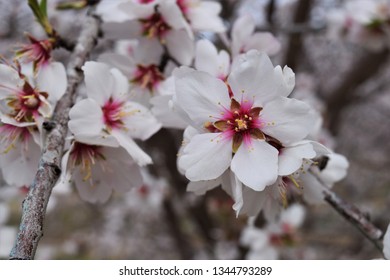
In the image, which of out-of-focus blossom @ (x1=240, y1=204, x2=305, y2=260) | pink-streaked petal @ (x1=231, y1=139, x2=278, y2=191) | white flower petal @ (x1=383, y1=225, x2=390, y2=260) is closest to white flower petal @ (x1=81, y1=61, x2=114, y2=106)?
pink-streaked petal @ (x1=231, y1=139, x2=278, y2=191)

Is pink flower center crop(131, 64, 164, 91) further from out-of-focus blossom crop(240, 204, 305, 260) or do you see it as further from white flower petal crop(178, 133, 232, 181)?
out-of-focus blossom crop(240, 204, 305, 260)

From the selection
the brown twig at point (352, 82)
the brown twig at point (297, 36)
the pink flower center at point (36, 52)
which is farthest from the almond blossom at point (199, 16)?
the brown twig at point (352, 82)

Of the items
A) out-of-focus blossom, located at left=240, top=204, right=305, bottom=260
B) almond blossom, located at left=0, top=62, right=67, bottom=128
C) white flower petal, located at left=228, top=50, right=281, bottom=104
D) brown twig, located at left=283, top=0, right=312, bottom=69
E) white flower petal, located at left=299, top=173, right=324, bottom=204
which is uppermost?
white flower petal, located at left=228, top=50, right=281, bottom=104

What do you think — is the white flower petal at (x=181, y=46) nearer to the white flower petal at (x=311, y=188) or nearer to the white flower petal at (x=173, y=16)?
the white flower petal at (x=173, y=16)

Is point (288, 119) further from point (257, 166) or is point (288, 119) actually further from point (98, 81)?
point (98, 81)

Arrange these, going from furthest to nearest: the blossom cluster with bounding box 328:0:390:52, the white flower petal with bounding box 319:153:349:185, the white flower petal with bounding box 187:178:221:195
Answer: the blossom cluster with bounding box 328:0:390:52 → the white flower petal with bounding box 319:153:349:185 → the white flower petal with bounding box 187:178:221:195

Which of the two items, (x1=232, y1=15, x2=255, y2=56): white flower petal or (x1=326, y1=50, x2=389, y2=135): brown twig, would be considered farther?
(x1=326, y1=50, x2=389, y2=135): brown twig

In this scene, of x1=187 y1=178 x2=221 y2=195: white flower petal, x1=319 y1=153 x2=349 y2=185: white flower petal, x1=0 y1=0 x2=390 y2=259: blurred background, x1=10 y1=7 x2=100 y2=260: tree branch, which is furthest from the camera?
x1=0 y1=0 x2=390 y2=259: blurred background
